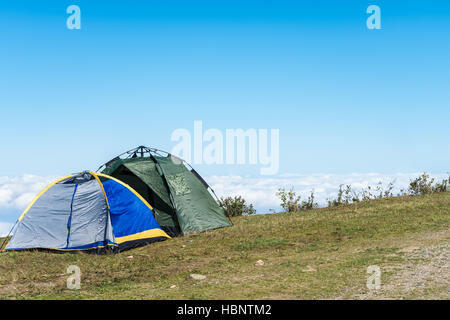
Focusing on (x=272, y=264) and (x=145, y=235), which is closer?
(x=272, y=264)

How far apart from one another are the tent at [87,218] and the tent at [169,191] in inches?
26.7

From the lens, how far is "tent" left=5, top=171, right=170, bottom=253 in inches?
539

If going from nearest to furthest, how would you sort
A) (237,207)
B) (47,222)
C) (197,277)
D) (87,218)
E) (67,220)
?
(197,277)
(87,218)
(67,220)
(47,222)
(237,207)

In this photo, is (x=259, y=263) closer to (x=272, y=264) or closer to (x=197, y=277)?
(x=272, y=264)

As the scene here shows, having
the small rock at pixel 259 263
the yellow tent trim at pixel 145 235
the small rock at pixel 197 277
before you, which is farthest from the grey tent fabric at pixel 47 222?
the small rock at pixel 259 263

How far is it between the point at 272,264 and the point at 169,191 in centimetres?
604

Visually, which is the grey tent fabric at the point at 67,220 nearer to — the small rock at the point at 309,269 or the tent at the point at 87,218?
the tent at the point at 87,218

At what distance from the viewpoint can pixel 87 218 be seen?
45.9 feet

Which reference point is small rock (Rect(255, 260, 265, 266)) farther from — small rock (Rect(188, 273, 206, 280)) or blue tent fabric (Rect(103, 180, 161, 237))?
blue tent fabric (Rect(103, 180, 161, 237))

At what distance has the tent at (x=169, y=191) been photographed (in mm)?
15391

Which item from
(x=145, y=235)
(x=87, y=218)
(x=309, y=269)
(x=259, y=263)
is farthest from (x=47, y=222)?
(x=309, y=269)

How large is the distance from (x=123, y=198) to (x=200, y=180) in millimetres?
3573
